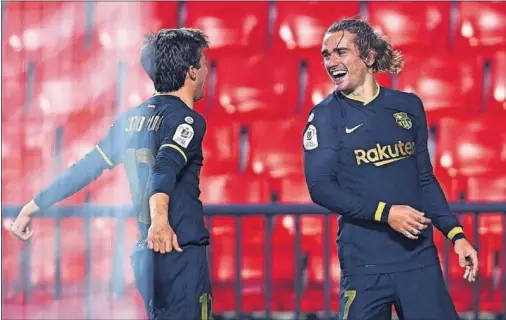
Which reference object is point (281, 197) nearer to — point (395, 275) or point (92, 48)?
point (92, 48)

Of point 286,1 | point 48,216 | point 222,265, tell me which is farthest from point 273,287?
point 286,1

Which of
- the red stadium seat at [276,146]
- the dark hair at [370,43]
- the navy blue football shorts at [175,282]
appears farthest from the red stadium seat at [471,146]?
the navy blue football shorts at [175,282]

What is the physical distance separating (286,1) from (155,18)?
2.75ft

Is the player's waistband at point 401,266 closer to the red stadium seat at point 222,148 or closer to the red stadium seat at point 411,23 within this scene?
the red stadium seat at point 222,148

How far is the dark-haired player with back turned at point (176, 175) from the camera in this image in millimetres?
3379

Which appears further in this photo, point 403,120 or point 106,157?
point 403,120

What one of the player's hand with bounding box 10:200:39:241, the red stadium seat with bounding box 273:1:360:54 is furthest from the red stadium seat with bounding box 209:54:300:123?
the player's hand with bounding box 10:200:39:241

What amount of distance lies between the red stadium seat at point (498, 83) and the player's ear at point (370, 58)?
113 inches

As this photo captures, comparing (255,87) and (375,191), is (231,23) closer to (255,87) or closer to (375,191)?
(255,87)

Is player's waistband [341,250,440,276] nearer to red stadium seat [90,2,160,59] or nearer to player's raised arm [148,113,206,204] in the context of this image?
player's raised arm [148,113,206,204]

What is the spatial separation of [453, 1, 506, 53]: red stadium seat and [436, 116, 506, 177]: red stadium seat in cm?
59

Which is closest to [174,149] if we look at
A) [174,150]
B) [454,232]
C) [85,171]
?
[174,150]

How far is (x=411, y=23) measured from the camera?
22.0 ft

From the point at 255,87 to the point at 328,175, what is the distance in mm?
3084
